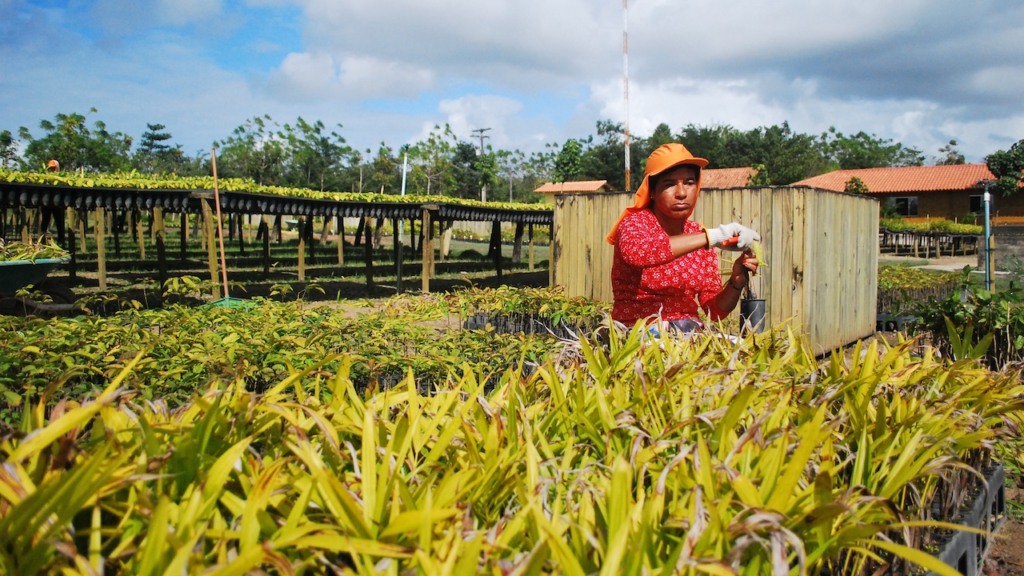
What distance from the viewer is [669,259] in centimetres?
343

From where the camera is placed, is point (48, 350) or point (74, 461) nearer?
point (74, 461)

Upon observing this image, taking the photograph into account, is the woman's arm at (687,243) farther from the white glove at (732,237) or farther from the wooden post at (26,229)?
the wooden post at (26,229)

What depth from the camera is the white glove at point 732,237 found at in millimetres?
3271

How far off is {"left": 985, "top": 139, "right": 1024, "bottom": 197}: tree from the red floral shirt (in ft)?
153

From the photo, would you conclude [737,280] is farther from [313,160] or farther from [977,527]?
[313,160]

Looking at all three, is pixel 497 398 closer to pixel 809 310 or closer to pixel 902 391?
pixel 902 391

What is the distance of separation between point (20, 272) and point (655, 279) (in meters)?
8.41

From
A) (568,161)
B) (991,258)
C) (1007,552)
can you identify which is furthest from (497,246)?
(568,161)

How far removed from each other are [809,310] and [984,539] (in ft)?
17.3

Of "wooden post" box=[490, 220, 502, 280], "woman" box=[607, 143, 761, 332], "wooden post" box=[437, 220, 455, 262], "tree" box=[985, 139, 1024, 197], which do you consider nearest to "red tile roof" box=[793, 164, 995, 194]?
"tree" box=[985, 139, 1024, 197]

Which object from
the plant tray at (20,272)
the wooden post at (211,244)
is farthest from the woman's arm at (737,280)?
the wooden post at (211,244)

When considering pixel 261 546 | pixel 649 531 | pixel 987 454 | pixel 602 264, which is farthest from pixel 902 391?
pixel 602 264

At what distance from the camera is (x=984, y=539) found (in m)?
2.60

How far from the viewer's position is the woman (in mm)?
3439
